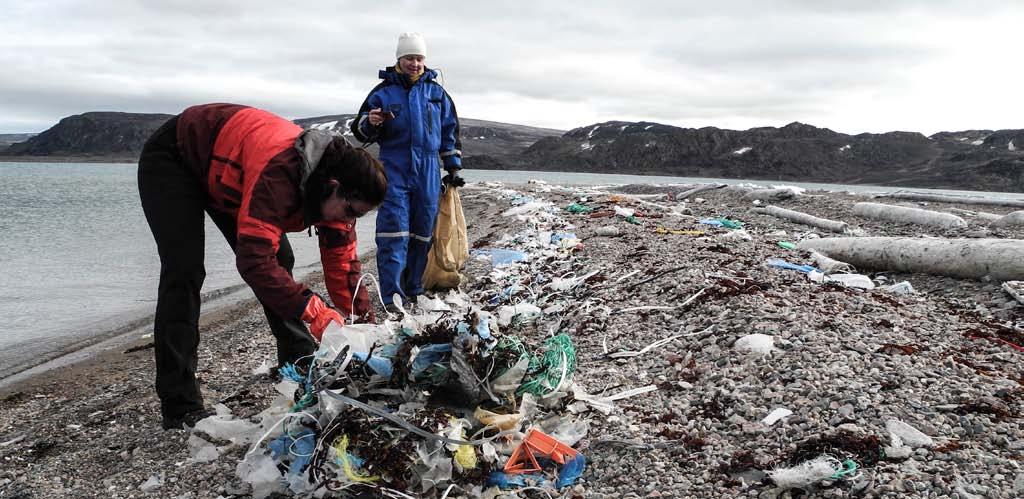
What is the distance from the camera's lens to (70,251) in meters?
14.4

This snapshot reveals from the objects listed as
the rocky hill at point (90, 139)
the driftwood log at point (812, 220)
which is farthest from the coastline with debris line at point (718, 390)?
the rocky hill at point (90, 139)

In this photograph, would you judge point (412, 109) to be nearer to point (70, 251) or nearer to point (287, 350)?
point (287, 350)

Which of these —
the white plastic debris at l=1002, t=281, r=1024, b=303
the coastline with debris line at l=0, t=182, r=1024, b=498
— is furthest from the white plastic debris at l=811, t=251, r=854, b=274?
the white plastic debris at l=1002, t=281, r=1024, b=303

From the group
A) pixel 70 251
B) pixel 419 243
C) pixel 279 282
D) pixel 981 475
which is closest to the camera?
pixel 981 475

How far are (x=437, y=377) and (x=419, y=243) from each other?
3145mm

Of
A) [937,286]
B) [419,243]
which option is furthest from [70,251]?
[937,286]

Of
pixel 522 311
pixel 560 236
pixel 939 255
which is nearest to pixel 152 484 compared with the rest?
pixel 522 311

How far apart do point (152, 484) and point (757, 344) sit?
10.3ft

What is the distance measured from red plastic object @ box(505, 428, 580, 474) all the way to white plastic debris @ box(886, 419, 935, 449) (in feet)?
4.20

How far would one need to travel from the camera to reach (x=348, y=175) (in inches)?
110

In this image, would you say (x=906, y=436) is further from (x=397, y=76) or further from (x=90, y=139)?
(x=90, y=139)

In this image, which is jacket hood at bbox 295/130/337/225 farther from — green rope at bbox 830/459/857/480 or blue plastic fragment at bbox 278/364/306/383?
green rope at bbox 830/459/857/480

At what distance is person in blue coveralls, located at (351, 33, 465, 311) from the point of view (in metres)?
5.32

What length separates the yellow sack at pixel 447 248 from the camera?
19.5 ft
